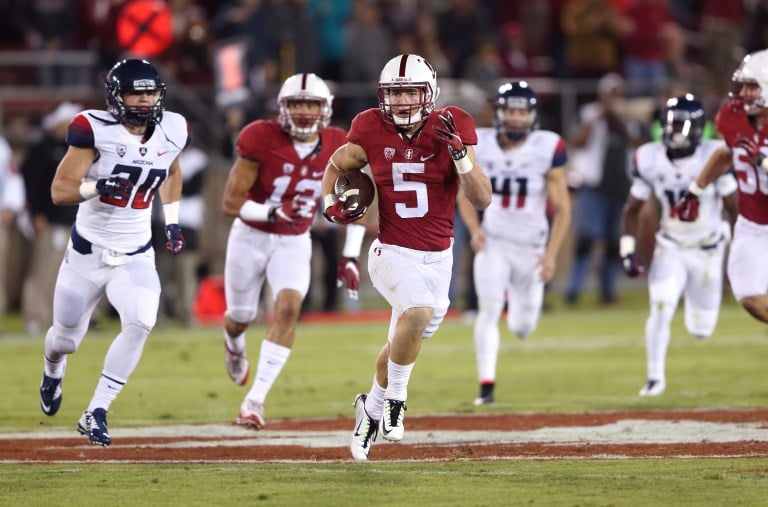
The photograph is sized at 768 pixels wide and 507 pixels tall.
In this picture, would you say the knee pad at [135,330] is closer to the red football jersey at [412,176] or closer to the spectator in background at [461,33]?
the red football jersey at [412,176]

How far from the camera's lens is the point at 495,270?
9766 mm

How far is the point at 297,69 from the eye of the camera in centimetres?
1583

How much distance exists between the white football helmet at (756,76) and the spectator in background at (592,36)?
27.5ft

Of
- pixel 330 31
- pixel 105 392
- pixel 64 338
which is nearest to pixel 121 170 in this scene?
pixel 64 338

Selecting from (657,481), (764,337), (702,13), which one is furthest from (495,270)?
(702,13)

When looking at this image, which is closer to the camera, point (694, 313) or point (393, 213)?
point (393, 213)

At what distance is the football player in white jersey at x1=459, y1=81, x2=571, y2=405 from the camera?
32.0ft

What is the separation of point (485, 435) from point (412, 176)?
5.60 ft

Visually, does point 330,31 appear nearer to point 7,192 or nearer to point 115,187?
point 7,192

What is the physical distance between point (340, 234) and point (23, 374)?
17.6ft

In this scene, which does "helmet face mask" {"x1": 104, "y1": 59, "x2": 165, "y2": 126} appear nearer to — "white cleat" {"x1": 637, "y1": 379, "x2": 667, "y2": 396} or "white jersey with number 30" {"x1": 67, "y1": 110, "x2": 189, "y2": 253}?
→ "white jersey with number 30" {"x1": 67, "y1": 110, "x2": 189, "y2": 253}

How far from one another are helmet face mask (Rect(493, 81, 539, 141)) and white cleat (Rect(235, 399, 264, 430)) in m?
2.71

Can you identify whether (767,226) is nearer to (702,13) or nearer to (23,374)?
(23,374)

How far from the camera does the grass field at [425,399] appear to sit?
6.24 meters
